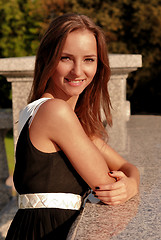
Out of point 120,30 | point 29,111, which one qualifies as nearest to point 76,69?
point 29,111

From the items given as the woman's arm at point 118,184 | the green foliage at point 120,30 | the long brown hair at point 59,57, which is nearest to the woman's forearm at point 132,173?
the woman's arm at point 118,184

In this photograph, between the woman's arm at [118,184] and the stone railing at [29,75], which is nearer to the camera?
the woman's arm at [118,184]

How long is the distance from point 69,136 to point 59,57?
1.73 ft

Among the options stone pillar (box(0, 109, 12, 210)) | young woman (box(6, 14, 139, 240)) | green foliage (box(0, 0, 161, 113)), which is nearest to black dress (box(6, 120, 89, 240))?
young woman (box(6, 14, 139, 240))

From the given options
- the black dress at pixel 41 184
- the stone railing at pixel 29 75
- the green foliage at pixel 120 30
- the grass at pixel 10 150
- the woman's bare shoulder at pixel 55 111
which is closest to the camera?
the woman's bare shoulder at pixel 55 111

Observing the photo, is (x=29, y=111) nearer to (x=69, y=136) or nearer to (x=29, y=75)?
(x=69, y=136)

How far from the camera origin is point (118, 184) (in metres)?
1.90

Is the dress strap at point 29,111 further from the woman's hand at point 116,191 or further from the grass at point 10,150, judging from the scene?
the grass at point 10,150

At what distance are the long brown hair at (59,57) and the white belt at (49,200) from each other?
581 mm

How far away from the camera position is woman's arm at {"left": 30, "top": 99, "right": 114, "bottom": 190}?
5.72ft

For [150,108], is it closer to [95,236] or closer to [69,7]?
[69,7]

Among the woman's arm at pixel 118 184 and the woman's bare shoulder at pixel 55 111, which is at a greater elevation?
the woman's bare shoulder at pixel 55 111

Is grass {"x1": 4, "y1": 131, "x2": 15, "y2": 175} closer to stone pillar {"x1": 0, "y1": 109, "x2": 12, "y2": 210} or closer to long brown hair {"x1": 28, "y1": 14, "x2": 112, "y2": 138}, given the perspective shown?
stone pillar {"x1": 0, "y1": 109, "x2": 12, "y2": 210}

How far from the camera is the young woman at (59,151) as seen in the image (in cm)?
177
